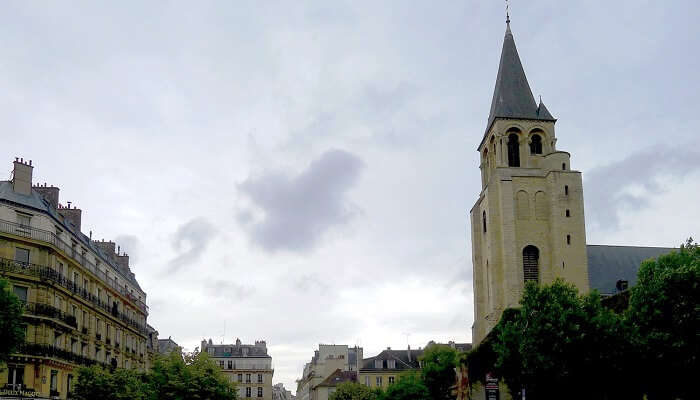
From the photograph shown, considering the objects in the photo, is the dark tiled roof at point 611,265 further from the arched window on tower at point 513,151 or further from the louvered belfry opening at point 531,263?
the arched window on tower at point 513,151

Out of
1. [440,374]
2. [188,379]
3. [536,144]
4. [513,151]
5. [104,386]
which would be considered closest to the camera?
[188,379]

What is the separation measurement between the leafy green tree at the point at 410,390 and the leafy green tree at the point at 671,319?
35.2m

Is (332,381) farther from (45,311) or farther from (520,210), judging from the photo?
(45,311)

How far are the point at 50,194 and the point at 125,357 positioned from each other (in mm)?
17528

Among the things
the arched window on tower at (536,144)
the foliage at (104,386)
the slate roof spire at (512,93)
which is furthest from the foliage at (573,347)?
the slate roof spire at (512,93)

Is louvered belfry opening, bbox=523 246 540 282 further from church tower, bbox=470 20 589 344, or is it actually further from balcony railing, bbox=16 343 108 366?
balcony railing, bbox=16 343 108 366

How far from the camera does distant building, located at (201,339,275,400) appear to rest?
127m

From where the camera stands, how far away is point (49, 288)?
46.4 meters

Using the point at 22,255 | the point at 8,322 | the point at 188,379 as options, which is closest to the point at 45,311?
the point at 22,255

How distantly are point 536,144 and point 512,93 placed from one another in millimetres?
6504

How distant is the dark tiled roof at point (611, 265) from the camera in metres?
83.3

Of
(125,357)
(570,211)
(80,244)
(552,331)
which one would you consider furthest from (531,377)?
(570,211)

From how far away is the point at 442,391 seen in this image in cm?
7350

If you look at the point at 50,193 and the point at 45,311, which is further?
the point at 50,193
